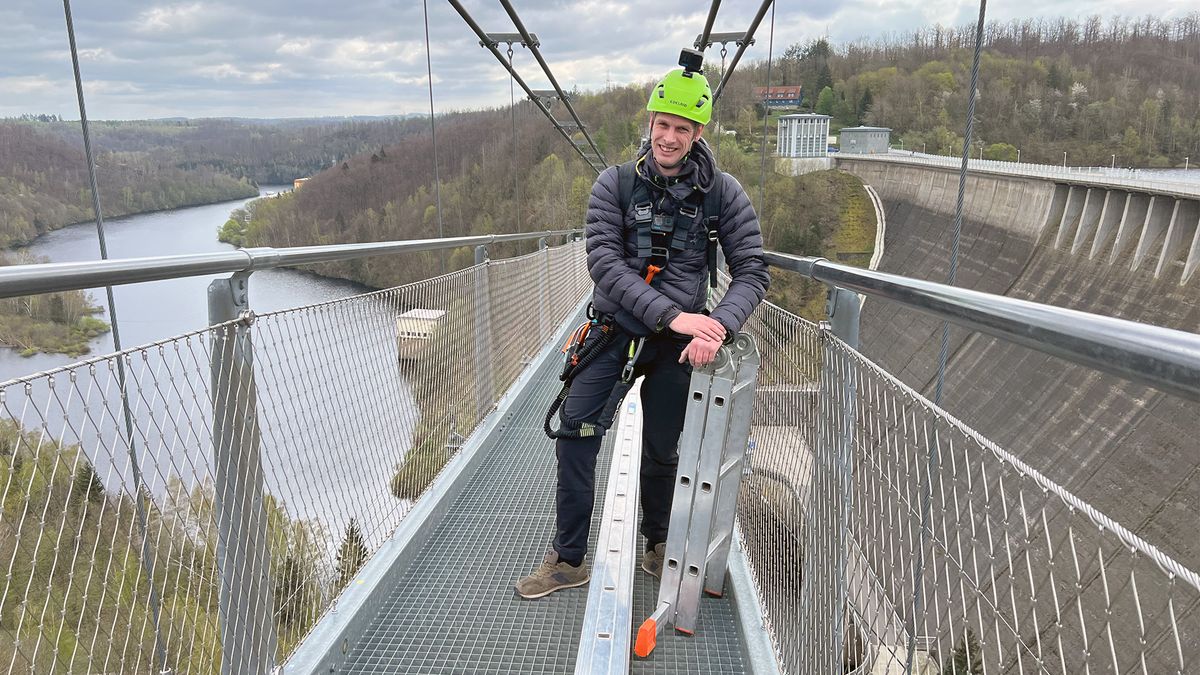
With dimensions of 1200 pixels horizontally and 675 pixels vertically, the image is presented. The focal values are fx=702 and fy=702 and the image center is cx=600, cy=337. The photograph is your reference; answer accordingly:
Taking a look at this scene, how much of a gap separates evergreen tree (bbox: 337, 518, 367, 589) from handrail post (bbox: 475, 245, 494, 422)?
3.57 feet

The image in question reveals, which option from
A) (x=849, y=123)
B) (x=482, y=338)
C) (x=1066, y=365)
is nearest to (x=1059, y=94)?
(x=849, y=123)

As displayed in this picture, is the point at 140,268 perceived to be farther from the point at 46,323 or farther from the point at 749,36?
the point at 749,36

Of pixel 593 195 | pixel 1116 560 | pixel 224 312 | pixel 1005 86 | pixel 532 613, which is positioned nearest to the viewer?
pixel 1116 560

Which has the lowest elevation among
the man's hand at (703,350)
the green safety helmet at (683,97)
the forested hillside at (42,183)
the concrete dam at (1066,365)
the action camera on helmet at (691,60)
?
the concrete dam at (1066,365)

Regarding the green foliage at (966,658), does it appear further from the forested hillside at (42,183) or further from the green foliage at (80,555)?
the forested hillside at (42,183)

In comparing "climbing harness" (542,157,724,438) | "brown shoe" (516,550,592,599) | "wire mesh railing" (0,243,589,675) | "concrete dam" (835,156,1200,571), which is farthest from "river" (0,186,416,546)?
"concrete dam" (835,156,1200,571)

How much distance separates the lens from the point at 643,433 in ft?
6.18

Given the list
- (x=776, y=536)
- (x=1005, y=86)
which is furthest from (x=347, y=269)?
(x=1005, y=86)

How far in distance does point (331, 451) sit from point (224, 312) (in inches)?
28.3

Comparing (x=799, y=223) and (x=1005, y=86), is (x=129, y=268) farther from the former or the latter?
(x=1005, y=86)

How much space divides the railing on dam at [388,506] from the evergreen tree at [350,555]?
1 centimetres

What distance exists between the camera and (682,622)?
68.3 inches

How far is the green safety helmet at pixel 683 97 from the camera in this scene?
1578 millimetres

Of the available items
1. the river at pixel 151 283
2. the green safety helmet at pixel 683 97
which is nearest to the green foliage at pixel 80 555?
the river at pixel 151 283
